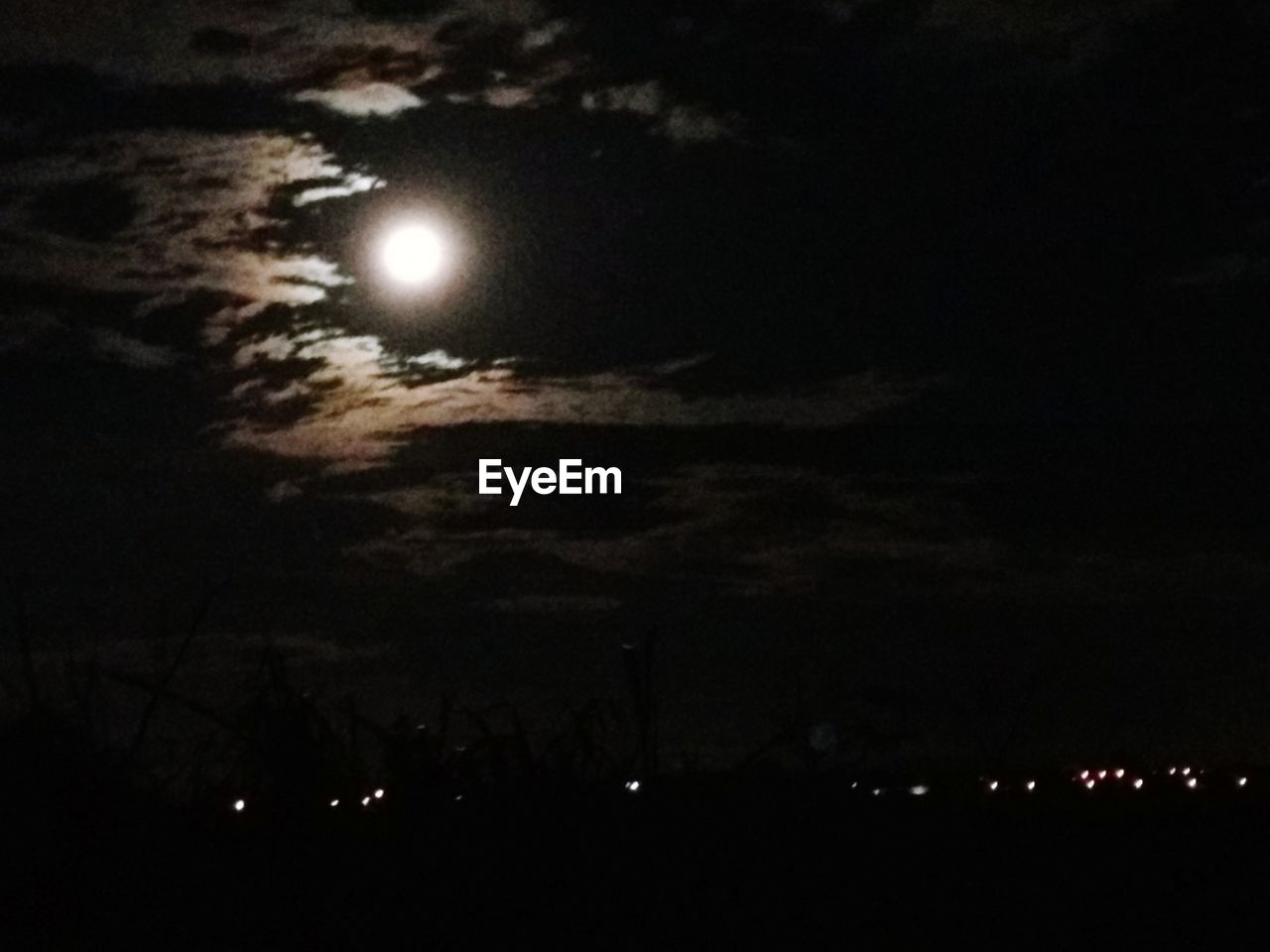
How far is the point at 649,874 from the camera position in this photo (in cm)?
661

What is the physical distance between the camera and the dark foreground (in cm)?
599

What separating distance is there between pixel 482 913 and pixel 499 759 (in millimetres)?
2165

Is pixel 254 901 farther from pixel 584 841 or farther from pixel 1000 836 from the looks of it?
pixel 1000 836

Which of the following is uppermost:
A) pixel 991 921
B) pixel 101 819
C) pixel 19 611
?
pixel 19 611

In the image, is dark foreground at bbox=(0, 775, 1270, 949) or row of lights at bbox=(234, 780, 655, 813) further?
row of lights at bbox=(234, 780, 655, 813)

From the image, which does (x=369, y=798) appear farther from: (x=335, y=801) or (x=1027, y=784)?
(x=1027, y=784)

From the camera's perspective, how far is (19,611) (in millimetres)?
7605

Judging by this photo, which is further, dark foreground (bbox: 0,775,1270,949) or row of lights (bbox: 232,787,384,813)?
row of lights (bbox: 232,787,384,813)

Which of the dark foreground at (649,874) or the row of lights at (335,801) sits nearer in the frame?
the dark foreground at (649,874)

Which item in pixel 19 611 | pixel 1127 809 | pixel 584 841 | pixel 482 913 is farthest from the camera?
pixel 1127 809

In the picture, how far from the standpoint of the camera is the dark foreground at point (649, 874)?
5.99 metres

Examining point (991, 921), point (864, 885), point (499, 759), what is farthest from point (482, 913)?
point (499, 759)

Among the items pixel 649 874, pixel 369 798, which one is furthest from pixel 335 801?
pixel 649 874

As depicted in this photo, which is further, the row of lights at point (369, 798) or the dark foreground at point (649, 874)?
the row of lights at point (369, 798)
